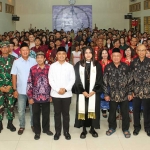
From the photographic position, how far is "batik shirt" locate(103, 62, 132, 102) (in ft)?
14.1

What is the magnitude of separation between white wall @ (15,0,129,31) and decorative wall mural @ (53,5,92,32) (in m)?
0.30

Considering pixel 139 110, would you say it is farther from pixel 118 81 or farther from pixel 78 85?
pixel 78 85

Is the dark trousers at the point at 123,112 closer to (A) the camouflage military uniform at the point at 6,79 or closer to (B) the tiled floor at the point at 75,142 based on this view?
(B) the tiled floor at the point at 75,142

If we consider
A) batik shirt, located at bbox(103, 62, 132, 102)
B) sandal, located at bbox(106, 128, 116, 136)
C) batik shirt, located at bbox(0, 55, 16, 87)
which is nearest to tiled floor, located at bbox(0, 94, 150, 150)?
sandal, located at bbox(106, 128, 116, 136)

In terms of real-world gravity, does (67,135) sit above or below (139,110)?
below

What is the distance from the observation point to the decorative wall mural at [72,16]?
1930 cm

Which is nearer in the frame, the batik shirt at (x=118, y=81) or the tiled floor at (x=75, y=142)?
the tiled floor at (x=75, y=142)

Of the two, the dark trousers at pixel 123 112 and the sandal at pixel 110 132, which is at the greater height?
the dark trousers at pixel 123 112

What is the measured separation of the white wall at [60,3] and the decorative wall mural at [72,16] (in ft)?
0.98

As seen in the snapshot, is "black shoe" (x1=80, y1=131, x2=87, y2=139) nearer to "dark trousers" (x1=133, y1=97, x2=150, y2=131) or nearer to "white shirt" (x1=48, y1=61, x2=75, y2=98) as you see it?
"white shirt" (x1=48, y1=61, x2=75, y2=98)

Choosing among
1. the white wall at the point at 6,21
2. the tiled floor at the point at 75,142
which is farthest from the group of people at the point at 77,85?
the white wall at the point at 6,21

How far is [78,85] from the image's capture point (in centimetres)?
430

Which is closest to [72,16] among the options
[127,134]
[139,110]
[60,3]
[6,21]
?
[60,3]

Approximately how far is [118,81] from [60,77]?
93 cm
